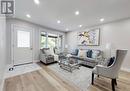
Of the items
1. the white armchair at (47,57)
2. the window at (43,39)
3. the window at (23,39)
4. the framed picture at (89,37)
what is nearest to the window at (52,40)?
the window at (43,39)

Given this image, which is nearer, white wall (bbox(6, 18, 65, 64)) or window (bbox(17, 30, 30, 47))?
white wall (bbox(6, 18, 65, 64))

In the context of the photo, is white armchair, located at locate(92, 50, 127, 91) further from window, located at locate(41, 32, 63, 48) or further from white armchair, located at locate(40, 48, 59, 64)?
window, located at locate(41, 32, 63, 48)

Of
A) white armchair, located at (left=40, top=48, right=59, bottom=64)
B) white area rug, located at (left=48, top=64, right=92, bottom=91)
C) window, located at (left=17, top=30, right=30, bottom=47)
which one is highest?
window, located at (left=17, top=30, right=30, bottom=47)

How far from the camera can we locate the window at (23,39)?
4.25m

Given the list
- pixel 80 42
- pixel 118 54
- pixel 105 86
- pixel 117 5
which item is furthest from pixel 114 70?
pixel 80 42

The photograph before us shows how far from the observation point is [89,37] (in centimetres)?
511

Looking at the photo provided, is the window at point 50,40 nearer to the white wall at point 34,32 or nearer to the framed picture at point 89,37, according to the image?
the white wall at point 34,32

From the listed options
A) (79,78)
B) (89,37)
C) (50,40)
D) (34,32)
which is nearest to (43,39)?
(50,40)

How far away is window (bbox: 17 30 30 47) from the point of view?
4250 millimetres

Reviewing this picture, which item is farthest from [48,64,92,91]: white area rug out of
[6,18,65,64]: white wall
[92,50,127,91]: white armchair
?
[6,18,65,64]: white wall

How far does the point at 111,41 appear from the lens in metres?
4.12

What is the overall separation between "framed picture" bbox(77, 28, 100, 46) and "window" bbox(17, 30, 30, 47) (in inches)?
146

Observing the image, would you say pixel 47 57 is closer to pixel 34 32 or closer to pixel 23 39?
pixel 23 39

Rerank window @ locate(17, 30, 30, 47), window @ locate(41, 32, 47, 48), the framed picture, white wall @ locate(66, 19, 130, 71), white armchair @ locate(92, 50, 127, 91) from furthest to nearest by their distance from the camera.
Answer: window @ locate(41, 32, 47, 48) < the framed picture < window @ locate(17, 30, 30, 47) < white wall @ locate(66, 19, 130, 71) < white armchair @ locate(92, 50, 127, 91)
